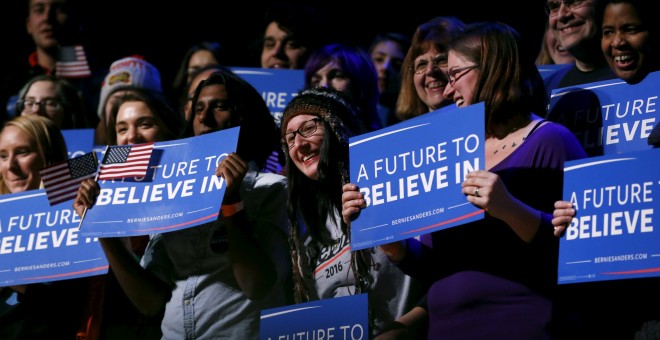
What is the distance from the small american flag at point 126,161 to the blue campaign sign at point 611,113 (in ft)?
4.95

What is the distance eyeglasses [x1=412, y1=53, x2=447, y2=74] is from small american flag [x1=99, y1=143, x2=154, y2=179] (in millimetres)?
1235

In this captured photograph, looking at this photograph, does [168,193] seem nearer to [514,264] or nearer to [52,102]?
[514,264]

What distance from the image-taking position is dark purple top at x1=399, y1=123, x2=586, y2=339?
3.08m

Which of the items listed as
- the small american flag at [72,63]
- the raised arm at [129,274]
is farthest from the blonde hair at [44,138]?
the small american flag at [72,63]

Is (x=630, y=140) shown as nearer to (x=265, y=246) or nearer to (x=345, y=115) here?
(x=345, y=115)

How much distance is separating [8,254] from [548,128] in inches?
89.3

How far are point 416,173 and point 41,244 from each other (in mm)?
1695

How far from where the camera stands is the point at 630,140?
11.3ft

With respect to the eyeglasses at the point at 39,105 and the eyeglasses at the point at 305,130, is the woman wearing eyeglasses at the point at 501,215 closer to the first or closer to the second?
the eyeglasses at the point at 305,130

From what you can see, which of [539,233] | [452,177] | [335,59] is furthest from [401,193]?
[335,59]

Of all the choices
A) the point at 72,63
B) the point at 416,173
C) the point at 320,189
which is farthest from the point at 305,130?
the point at 72,63

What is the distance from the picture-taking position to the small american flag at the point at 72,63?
6355mm

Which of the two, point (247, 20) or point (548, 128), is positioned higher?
point (247, 20)

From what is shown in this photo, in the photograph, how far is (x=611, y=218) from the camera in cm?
296
